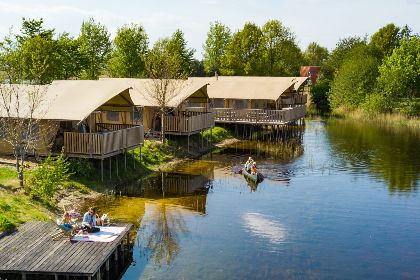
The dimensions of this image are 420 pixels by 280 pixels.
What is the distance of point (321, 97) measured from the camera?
9238 centimetres

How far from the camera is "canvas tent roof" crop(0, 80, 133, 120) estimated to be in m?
31.3

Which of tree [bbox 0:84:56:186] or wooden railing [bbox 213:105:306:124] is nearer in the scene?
tree [bbox 0:84:56:186]

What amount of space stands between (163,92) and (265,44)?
174ft

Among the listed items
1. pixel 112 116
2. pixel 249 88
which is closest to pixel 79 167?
pixel 112 116

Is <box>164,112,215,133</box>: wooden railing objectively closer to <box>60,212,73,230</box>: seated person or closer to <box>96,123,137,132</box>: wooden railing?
<box>96,123,137,132</box>: wooden railing

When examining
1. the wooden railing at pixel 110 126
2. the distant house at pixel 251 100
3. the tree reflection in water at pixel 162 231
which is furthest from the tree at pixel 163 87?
the tree reflection in water at pixel 162 231

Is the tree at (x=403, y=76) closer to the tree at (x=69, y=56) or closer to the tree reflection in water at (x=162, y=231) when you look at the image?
the tree at (x=69, y=56)

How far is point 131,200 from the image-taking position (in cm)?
2995

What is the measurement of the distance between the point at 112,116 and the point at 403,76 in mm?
53547

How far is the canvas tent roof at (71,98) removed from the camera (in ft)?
103

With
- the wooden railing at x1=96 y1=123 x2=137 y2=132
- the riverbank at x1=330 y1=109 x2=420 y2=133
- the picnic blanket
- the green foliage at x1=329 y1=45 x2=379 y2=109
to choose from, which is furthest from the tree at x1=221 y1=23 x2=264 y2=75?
the picnic blanket

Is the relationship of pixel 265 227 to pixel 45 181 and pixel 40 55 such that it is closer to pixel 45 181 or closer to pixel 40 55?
pixel 45 181

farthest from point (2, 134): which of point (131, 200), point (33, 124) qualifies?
point (131, 200)

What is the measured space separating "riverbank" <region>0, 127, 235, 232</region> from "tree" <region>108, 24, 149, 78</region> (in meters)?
26.9
